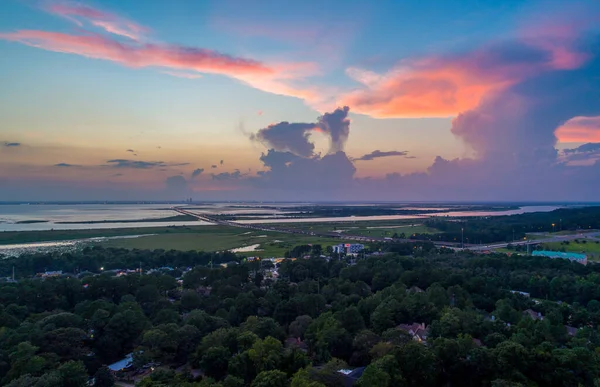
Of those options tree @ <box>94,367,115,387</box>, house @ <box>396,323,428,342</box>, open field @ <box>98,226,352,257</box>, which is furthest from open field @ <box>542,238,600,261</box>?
tree @ <box>94,367,115,387</box>

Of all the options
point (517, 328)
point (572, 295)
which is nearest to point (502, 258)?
point (572, 295)

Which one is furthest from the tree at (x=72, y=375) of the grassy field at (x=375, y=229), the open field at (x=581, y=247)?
the grassy field at (x=375, y=229)

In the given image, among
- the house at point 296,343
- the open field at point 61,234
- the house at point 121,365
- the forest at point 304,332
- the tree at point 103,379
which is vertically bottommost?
the house at point 121,365

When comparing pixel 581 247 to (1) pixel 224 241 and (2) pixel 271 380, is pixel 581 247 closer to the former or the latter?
(1) pixel 224 241

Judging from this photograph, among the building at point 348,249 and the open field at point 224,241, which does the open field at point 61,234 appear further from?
the building at point 348,249

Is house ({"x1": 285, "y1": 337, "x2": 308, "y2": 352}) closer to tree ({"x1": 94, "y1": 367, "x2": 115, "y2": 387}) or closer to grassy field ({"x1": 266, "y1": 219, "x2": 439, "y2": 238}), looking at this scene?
tree ({"x1": 94, "y1": 367, "x2": 115, "y2": 387})

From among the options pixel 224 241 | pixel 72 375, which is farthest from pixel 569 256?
pixel 72 375
